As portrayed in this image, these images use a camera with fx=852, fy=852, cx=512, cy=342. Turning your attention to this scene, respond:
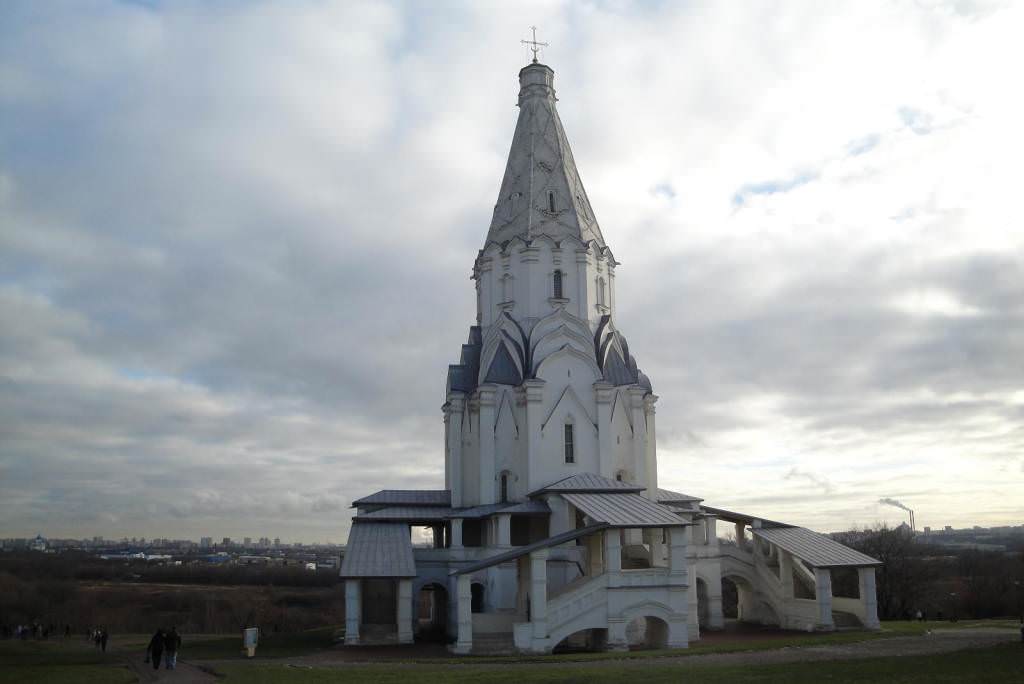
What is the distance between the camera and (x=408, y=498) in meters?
34.7

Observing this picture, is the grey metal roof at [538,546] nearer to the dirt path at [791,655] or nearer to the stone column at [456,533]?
the dirt path at [791,655]

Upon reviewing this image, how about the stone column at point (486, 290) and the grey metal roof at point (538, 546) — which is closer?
the grey metal roof at point (538, 546)

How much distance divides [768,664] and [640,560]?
440 inches

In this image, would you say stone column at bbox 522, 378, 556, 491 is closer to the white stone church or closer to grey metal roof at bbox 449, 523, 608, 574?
the white stone church

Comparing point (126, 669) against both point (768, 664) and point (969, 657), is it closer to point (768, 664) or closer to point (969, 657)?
point (768, 664)

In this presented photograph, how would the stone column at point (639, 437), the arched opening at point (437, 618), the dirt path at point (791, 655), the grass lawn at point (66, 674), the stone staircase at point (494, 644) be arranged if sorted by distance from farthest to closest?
1. the stone column at point (639, 437)
2. the arched opening at point (437, 618)
3. the stone staircase at point (494, 644)
4. the dirt path at point (791, 655)
5. the grass lawn at point (66, 674)

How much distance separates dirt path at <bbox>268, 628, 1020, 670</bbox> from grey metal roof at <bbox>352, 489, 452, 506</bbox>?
32.4 feet

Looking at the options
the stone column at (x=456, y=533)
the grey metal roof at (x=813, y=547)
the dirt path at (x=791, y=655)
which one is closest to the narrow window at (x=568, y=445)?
the stone column at (x=456, y=533)

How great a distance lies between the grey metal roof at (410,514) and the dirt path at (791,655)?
776 cm

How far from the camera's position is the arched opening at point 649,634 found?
82.0 ft

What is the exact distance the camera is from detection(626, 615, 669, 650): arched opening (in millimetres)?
24984

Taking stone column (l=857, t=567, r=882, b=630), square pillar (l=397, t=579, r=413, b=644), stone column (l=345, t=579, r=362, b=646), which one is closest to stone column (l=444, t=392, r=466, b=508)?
square pillar (l=397, t=579, r=413, b=644)

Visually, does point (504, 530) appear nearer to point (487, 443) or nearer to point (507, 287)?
point (487, 443)

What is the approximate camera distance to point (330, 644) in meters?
28.1
